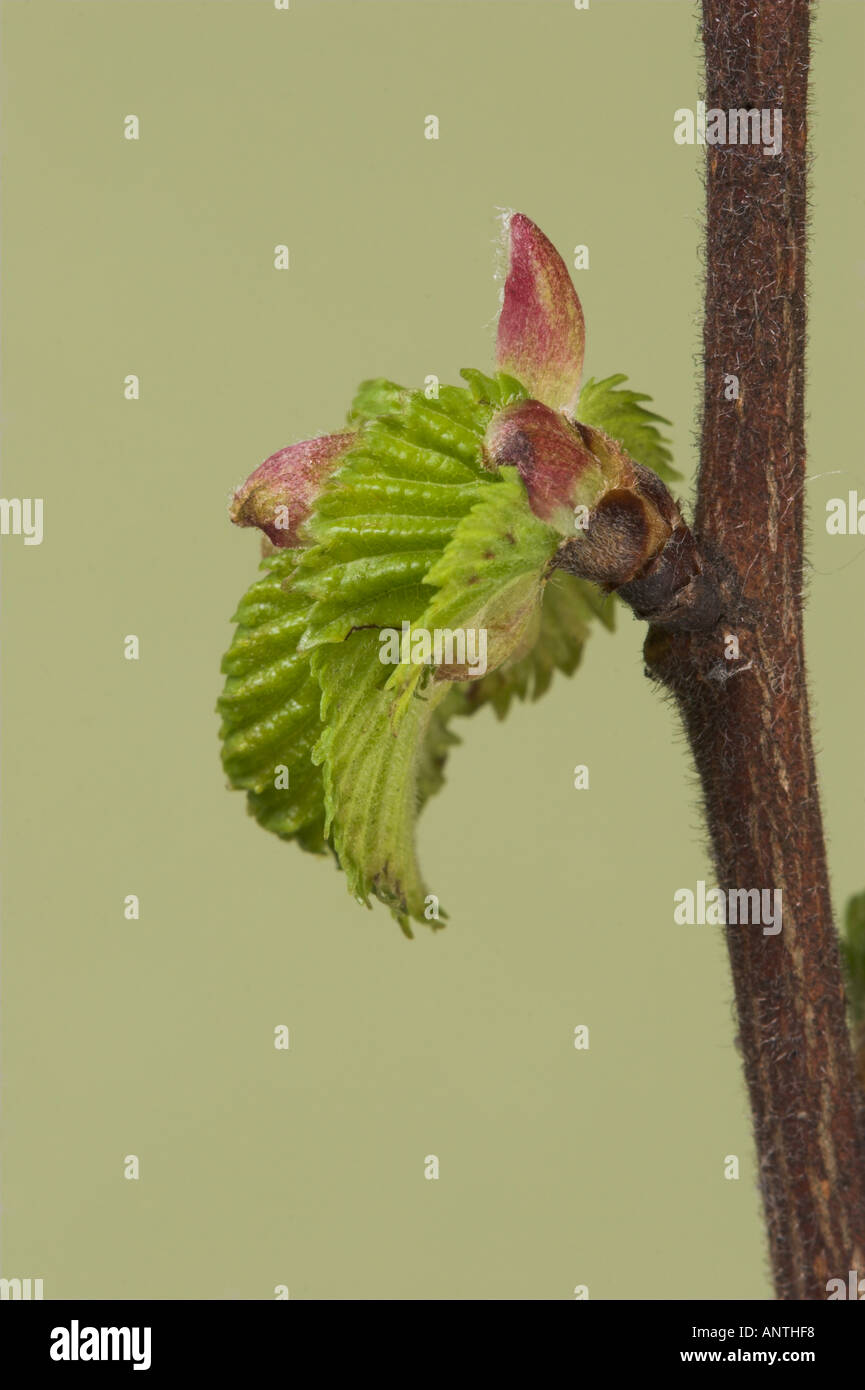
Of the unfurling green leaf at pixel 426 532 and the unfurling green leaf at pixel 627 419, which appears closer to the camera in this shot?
the unfurling green leaf at pixel 426 532

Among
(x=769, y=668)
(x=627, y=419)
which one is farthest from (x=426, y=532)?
(x=627, y=419)

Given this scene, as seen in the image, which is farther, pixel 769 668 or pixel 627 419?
pixel 627 419

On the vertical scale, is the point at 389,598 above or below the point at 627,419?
below

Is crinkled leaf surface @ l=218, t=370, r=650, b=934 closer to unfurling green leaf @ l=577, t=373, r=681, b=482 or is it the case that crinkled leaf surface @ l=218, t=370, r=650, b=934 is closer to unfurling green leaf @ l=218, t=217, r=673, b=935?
unfurling green leaf @ l=218, t=217, r=673, b=935

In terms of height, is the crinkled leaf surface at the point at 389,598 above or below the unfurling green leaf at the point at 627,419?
below

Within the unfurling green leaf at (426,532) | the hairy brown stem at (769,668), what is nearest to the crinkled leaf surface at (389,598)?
the unfurling green leaf at (426,532)

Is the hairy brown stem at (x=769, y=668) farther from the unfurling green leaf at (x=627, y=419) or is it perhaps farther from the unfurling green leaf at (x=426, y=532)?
the unfurling green leaf at (x=627, y=419)

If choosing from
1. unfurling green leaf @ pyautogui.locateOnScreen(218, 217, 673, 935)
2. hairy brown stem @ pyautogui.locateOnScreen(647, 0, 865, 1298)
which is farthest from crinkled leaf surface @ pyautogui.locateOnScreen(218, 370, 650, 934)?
hairy brown stem @ pyautogui.locateOnScreen(647, 0, 865, 1298)

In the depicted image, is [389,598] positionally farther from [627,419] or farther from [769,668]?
[627,419]
